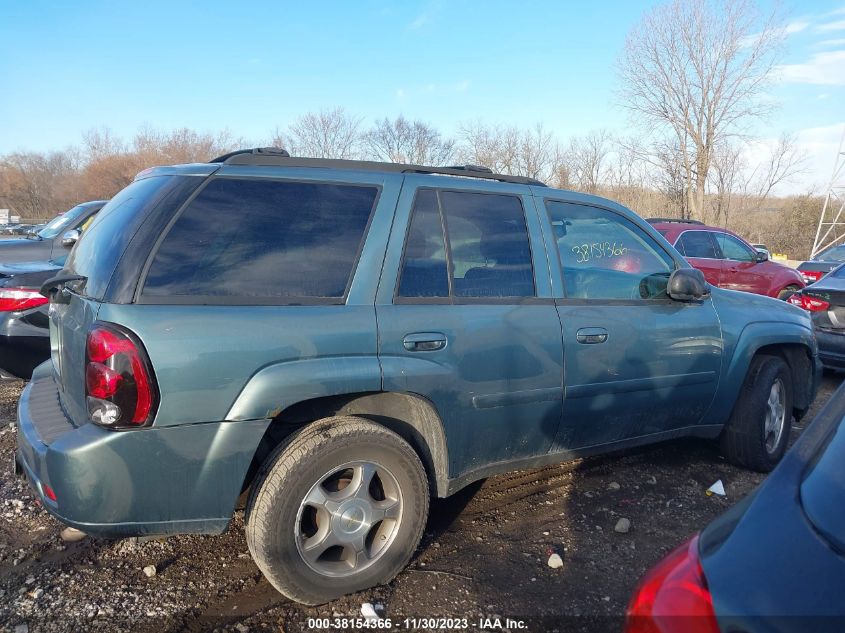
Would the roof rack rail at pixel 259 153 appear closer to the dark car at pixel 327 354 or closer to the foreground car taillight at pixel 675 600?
the dark car at pixel 327 354

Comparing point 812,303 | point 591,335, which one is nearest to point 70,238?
point 591,335

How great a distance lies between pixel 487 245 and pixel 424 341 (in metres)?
0.70

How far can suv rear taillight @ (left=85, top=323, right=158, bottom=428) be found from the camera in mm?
2244

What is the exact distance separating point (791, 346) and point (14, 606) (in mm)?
4778

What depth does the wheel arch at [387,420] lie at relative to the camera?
8.76ft

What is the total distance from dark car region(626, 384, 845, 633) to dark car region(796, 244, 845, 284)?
34.2ft

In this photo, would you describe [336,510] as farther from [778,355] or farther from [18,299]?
[18,299]

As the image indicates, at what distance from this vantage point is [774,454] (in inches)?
171

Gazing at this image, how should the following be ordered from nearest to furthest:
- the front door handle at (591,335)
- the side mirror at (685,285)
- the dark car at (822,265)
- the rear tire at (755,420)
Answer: the front door handle at (591,335), the side mirror at (685,285), the rear tire at (755,420), the dark car at (822,265)

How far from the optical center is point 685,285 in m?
3.58

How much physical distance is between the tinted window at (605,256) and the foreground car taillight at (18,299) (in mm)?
4000

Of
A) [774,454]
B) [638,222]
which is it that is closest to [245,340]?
[638,222]

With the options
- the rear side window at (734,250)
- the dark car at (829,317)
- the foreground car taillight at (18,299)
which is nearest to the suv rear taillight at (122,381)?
the foreground car taillight at (18,299)

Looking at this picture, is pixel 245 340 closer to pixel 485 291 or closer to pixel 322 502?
pixel 322 502
